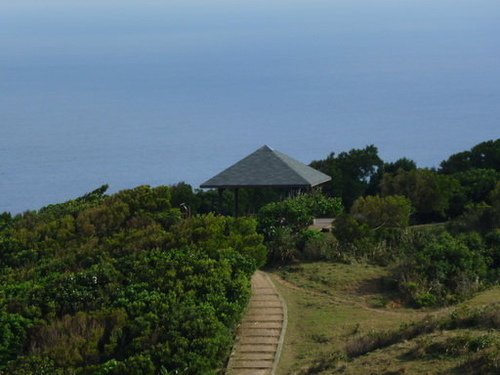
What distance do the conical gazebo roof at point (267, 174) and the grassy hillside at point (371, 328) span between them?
5.03m

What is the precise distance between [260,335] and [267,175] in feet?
31.8

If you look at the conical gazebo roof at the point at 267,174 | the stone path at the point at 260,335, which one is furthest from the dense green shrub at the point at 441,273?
the conical gazebo roof at the point at 267,174

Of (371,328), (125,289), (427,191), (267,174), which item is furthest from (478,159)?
(125,289)

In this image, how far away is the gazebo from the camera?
25891mm

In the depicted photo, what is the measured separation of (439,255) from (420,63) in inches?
6445

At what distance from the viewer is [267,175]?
26.1m

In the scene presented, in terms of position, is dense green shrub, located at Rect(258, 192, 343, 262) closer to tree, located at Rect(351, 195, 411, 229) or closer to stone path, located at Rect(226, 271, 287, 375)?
tree, located at Rect(351, 195, 411, 229)

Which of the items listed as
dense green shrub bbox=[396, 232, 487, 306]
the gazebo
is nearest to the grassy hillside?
dense green shrub bbox=[396, 232, 487, 306]

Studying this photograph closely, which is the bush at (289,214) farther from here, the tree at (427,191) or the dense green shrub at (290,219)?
the tree at (427,191)

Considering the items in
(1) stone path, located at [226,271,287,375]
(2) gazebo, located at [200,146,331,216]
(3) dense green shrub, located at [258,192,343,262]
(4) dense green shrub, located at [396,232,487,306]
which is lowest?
(1) stone path, located at [226,271,287,375]

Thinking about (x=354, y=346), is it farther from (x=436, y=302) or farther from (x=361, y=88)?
(x=361, y=88)

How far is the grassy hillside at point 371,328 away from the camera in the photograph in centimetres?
1402

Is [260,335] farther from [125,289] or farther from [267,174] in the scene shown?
[267,174]

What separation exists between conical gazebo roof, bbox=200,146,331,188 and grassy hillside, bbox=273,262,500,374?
16.5ft
